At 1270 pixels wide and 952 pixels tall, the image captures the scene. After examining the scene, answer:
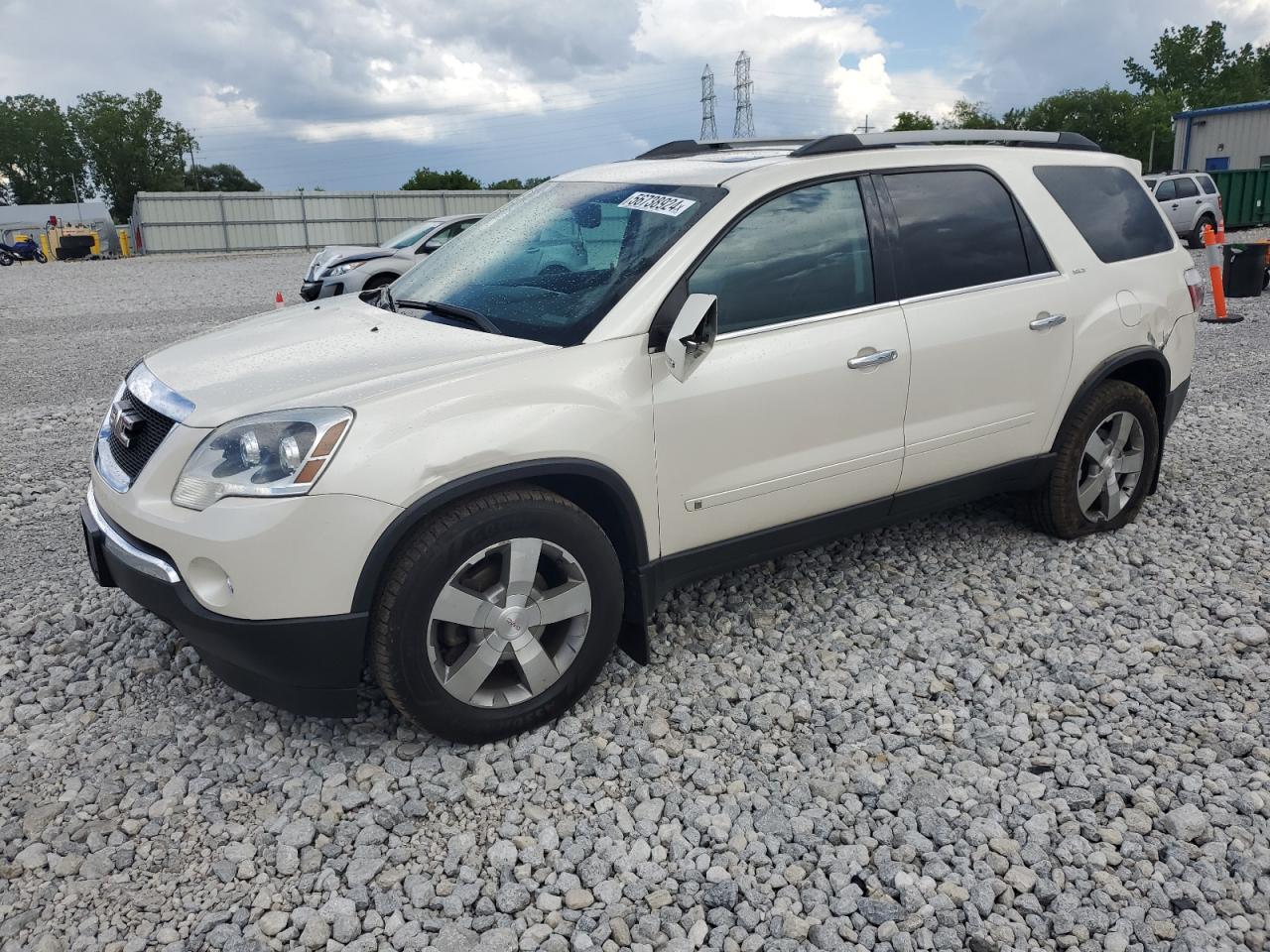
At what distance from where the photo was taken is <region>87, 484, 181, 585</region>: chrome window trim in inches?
118

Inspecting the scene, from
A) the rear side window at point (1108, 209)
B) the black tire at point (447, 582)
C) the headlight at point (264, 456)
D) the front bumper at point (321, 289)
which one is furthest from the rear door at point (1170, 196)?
the headlight at point (264, 456)

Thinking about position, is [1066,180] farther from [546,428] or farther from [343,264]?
[343,264]

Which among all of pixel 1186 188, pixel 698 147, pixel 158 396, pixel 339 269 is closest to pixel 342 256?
pixel 339 269

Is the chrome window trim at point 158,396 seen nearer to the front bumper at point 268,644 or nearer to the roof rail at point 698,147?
the front bumper at point 268,644

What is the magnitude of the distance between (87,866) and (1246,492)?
18.5ft

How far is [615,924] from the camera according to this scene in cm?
257

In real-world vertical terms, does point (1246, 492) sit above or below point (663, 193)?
below

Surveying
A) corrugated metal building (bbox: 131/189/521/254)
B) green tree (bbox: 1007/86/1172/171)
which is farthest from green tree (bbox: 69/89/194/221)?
green tree (bbox: 1007/86/1172/171)

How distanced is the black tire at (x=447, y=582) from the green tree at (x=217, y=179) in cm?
10473

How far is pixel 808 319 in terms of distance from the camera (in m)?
3.69

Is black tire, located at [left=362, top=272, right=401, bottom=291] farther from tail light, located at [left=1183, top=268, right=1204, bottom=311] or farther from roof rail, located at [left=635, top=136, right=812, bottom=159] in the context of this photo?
tail light, located at [left=1183, top=268, right=1204, bottom=311]

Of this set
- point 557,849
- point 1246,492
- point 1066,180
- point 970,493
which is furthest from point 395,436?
point 1246,492

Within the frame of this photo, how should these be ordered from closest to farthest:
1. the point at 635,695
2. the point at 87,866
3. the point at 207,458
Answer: the point at 87,866 → the point at 207,458 → the point at 635,695

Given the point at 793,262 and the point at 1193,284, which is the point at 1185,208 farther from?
the point at 793,262
